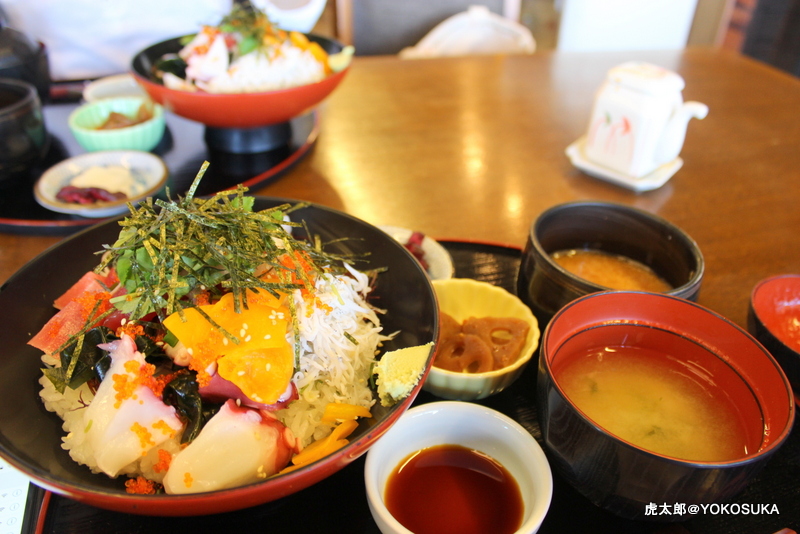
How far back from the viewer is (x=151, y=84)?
1737 mm

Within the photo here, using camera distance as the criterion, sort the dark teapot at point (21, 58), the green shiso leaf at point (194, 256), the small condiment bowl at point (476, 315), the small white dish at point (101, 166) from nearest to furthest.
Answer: the green shiso leaf at point (194, 256), the small condiment bowl at point (476, 315), the small white dish at point (101, 166), the dark teapot at point (21, 58)

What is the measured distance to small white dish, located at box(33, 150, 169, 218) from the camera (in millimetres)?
1513

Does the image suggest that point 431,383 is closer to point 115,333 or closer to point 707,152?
point 115,333

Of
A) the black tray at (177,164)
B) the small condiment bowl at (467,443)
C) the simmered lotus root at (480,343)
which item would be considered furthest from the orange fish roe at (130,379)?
the black tray at (177,164)

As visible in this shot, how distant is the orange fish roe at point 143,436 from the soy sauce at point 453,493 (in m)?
0.40

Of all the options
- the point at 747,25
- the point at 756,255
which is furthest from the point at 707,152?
the point at 747,25

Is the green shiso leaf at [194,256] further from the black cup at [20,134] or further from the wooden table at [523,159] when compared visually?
the black cup at [20,134]

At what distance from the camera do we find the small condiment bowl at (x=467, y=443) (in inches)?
34.8

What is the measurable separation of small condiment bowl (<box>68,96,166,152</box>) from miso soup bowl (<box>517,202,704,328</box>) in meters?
1.46

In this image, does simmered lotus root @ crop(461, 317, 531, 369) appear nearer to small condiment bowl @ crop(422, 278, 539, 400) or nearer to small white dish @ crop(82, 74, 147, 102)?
small condiment bowl @ crop(422, 278, 539, 400)

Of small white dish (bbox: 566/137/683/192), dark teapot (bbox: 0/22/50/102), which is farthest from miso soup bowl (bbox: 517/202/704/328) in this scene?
dark teapot (bbox: 0/22/50/102)

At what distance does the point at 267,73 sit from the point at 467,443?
152 centimetres

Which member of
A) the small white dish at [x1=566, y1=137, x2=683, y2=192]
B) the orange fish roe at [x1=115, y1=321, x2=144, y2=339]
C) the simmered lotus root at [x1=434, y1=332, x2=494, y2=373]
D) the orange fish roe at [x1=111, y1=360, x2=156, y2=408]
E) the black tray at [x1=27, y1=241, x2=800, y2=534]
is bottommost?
the black tray at [x1=27, y1=241, x2=800, y2=534]

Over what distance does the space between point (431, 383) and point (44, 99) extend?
2199 millimetres
